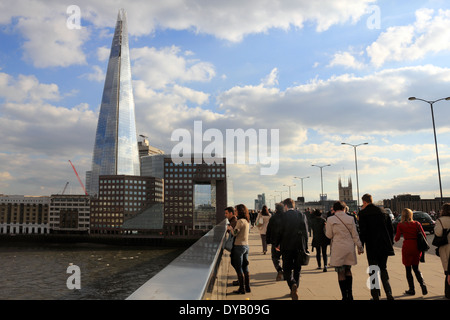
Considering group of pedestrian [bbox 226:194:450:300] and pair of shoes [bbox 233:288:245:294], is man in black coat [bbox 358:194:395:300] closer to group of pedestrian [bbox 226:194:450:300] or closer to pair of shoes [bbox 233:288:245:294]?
group of pedestrian [bbox 226:194:450:300]

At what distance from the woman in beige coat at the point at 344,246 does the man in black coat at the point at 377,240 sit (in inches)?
10.9

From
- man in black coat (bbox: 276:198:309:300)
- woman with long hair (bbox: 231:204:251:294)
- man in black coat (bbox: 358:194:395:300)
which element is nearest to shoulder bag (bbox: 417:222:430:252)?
man in black coat (bbox: 358:194:395:300)

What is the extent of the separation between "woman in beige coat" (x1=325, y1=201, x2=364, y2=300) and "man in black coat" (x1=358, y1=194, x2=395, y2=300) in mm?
276

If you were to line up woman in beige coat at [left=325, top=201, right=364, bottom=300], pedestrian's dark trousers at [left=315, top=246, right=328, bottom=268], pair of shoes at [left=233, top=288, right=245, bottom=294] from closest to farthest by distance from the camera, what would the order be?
woman in beige coat at [left=325, top=201, right=364, bottom=300] → pair of shoes at [left=233, top=288, right=245, bottom=294] → pedestrian's dark trousers at [left=315, top=246, right=328, bottom=268]

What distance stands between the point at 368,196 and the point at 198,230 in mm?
149162

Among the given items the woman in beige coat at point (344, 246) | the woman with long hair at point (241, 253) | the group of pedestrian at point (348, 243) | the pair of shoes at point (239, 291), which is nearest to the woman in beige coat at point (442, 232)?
the group of pedestrian at point (348, 243)

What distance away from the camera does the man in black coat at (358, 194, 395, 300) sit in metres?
7.02

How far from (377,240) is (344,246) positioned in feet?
2.30

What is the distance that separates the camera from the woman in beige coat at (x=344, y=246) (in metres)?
6.88

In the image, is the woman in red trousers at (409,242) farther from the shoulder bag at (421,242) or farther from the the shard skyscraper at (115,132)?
the the shard skyscraper at (115,132)

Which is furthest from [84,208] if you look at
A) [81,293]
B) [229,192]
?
[81,293]

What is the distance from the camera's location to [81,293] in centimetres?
4972
